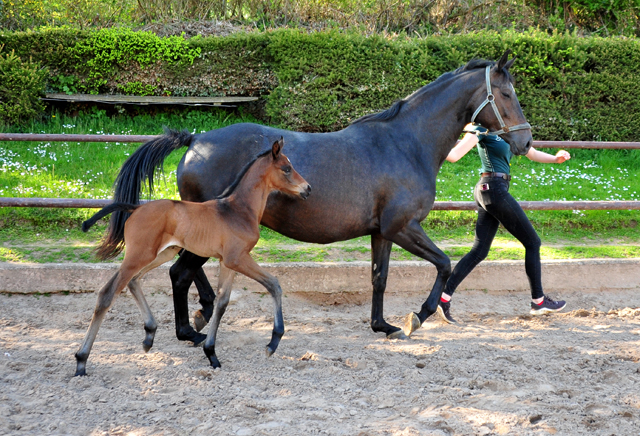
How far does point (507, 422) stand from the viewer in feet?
9.39

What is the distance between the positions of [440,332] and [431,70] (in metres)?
5.68

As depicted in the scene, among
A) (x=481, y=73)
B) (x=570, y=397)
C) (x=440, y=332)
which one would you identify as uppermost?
(x=481, y=73)

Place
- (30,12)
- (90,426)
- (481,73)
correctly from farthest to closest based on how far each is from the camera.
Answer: (30,12) → (481,73) → (90,426)

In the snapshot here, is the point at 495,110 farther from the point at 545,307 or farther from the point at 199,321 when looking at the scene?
the point at 199,321

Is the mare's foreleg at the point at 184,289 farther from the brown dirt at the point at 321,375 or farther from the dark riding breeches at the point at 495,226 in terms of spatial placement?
the dark riding breeches at the point at 495,226

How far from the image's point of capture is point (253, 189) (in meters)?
3.80

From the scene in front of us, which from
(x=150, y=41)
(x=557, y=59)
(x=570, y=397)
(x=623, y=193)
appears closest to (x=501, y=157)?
(x=570, y=397)

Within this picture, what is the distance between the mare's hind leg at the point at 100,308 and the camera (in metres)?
3.45

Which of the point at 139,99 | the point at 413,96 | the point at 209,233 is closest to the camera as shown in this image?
the point at 209,233

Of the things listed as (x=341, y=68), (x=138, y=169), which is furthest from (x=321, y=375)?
(x=341, y=68)

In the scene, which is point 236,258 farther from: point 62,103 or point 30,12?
point 30,12

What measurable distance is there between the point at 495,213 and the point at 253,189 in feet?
6.61

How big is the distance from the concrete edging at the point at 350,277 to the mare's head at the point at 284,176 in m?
1.59

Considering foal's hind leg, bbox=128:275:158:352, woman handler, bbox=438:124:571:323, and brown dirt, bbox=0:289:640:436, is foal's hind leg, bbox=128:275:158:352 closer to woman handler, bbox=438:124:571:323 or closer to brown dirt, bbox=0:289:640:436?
brown dirt, bbox=0:289:640:436
